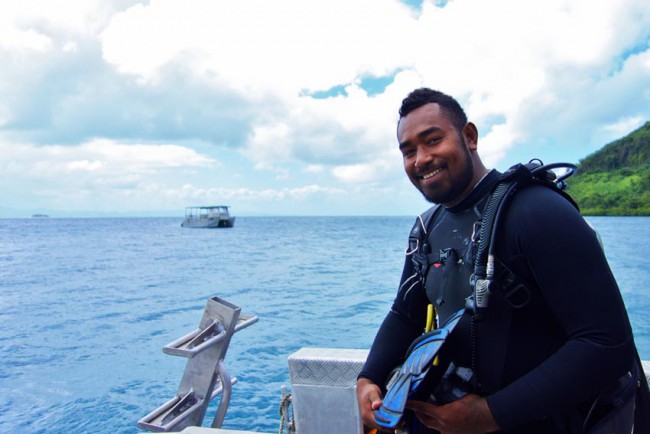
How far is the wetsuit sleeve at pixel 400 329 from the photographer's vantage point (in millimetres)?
2180

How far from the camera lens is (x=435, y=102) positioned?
1935 millimetres

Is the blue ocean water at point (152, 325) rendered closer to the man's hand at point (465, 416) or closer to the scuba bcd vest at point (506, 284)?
the man's hand at point (465, 416)

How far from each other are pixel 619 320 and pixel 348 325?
1541 cm

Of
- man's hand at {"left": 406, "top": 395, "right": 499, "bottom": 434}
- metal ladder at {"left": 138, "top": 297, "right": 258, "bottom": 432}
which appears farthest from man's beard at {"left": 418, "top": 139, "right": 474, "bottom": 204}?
metal ladder at {"left": 138, "top": 297, "right": 258, "bottom": 432}

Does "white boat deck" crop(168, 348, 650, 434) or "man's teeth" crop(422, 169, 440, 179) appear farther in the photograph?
"white boat deck" crop(168, 348, 650, 434)

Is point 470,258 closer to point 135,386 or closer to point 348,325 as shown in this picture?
point 135,386

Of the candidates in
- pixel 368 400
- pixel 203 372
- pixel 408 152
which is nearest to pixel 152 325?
pixel 203 372

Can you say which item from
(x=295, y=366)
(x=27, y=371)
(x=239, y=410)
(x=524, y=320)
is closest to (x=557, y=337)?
(x=524, y=320)

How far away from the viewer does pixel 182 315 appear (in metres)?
17.6

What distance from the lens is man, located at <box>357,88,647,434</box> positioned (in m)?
1.42

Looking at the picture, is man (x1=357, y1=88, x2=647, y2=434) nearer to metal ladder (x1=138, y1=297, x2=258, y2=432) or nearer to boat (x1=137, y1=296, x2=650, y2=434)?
boat (x1=137, y1=296, x2=650, y2=434)

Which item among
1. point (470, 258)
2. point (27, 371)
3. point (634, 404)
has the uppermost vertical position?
point (470, 258)

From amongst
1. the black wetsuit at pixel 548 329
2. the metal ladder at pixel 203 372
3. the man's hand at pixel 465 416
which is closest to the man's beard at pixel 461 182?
the black wetsuit at pixel 548 329

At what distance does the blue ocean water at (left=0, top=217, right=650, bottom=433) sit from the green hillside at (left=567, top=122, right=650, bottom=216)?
80.6 meters
